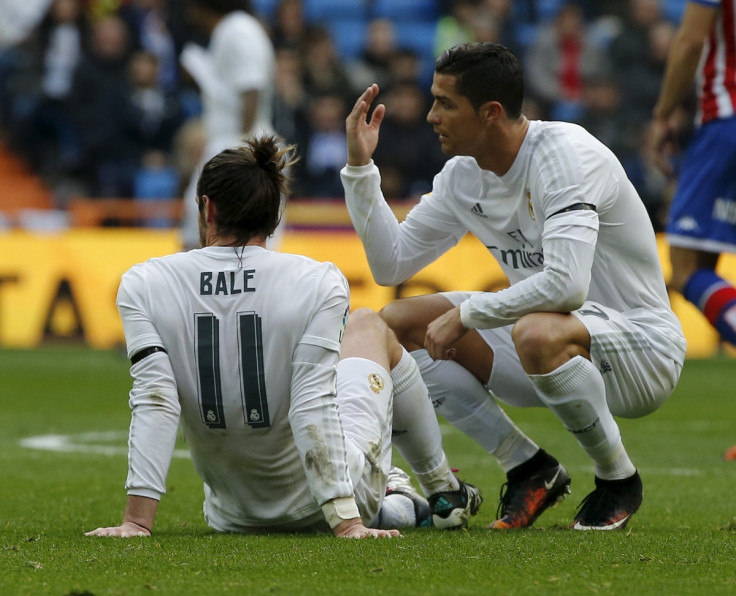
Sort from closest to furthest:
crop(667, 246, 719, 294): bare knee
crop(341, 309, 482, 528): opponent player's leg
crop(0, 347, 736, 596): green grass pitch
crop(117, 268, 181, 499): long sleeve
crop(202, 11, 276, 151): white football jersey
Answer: crop(0, 347, 736, 596): green grass pitch → crop(117, 268, 181, 499): long sleeve → crop(341, 309, 482, 528): opponent player's leg → crop(667, 246, 719, 294): bare knee → crop(202, 11, 276, 151): white football jersey

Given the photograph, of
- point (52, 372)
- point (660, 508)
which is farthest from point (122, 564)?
point (52, 372)

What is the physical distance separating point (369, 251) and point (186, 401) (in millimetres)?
1157

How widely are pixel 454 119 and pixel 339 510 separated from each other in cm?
137

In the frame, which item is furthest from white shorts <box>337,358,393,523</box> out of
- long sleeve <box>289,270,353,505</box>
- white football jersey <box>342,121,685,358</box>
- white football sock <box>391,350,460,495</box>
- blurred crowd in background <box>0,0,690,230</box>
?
blurred crowd in background <box>0,0,690,230</box>

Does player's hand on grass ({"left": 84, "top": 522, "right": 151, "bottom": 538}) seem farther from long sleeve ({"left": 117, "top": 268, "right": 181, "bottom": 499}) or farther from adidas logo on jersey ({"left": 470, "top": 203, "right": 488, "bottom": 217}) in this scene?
adidas logo on jersey ({"left": 470, "top": 203, "right": 488, "bottom": 217})

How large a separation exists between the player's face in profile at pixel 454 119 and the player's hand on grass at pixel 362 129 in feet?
0.62

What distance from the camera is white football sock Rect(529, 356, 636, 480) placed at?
3.98m

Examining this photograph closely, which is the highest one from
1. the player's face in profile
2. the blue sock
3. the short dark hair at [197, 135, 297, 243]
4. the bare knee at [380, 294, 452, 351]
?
the player's face in profile

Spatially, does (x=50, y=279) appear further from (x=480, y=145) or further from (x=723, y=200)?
(x=480, y=145)

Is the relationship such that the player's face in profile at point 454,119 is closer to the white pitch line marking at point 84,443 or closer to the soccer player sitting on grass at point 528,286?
the soccer player sitting on grass at point 528,286

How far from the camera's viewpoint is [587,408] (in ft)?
13.2

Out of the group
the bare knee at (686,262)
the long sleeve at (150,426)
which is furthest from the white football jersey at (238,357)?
the bare knee at (686,262)

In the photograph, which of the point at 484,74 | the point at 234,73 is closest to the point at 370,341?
the point at 484,74

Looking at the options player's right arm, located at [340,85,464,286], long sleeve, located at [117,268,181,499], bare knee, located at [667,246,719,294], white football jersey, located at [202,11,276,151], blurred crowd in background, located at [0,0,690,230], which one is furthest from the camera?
blurred crowd in background, located at [0,0,690,230]
